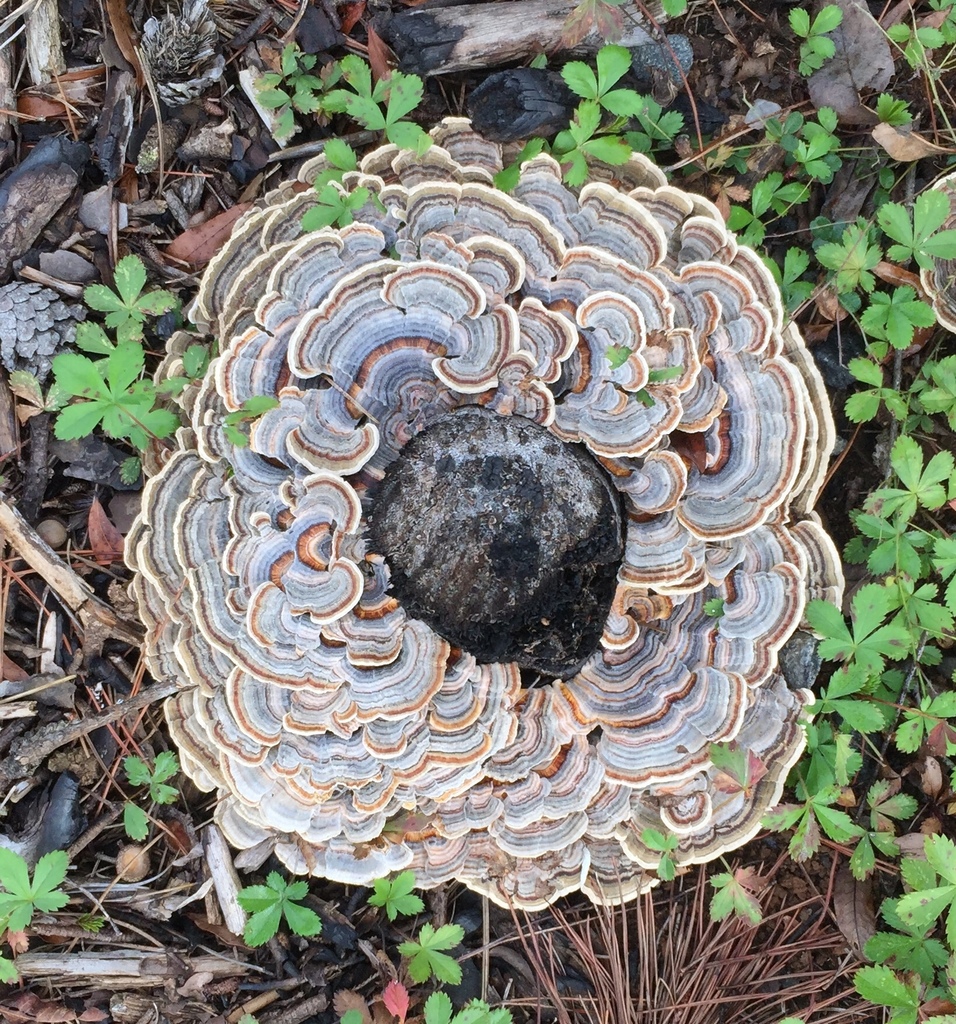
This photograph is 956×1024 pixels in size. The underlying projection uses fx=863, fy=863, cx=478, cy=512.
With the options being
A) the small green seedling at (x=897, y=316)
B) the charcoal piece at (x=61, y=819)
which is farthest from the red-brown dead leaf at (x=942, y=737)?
the charcoal piece at (x=61, y=819)

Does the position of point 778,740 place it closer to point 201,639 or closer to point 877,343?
point 877,343

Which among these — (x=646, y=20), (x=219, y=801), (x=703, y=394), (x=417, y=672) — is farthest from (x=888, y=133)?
(x=219, y=801)

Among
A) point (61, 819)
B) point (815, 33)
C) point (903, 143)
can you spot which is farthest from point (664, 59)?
point (61, 819)

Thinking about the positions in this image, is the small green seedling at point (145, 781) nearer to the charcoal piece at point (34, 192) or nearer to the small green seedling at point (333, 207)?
the charcoal piece at point (34, 192)

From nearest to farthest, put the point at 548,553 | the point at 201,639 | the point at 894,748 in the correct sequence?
the point at 548,553 < the point at 201,639 < the point at 894,748

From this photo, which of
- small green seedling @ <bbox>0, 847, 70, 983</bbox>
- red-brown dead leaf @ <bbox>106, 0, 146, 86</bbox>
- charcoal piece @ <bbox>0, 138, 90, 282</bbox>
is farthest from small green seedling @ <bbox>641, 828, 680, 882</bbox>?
red-brown dead leaf @ <bbox>106, 0, 146, 86</bbox>

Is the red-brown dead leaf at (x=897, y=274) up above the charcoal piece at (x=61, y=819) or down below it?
above
